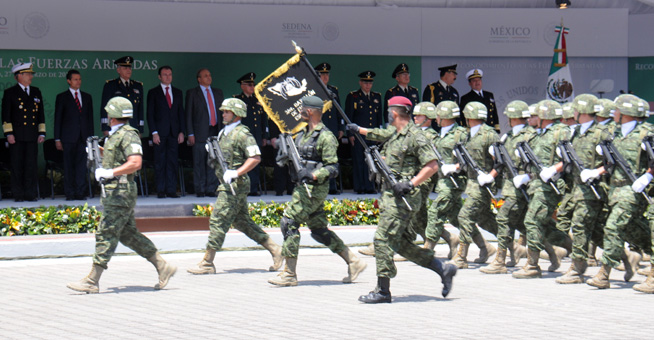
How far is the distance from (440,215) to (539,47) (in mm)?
8683

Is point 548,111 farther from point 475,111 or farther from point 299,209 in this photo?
point 299,209

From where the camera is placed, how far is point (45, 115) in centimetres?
1903

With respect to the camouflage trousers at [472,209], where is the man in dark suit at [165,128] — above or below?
above

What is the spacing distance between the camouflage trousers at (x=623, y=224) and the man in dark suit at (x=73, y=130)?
909 cm

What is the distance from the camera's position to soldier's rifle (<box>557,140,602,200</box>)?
11.3 metres

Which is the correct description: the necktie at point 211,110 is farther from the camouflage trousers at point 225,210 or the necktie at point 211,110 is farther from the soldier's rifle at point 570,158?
the soldier's rifle at point 570,158

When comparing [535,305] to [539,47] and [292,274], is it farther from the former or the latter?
[539,47]

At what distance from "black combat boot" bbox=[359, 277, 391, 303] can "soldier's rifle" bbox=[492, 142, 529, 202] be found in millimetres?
2996

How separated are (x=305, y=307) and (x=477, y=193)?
3.65 m

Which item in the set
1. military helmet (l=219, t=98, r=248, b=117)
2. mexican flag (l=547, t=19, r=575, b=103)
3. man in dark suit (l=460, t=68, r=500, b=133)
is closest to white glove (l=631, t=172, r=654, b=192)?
military helmet (l=219, t=98, r=248, b=117)

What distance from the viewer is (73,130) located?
682 inches

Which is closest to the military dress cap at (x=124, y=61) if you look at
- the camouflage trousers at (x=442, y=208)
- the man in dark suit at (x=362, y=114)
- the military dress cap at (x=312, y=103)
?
the man in dark suit at (x=362, y=114)

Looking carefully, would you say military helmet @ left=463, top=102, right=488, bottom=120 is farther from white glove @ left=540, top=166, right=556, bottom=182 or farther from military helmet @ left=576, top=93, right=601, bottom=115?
military helmet @ left=576, top=93, right=601, bottom=115

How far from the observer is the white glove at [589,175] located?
11.1 meters
